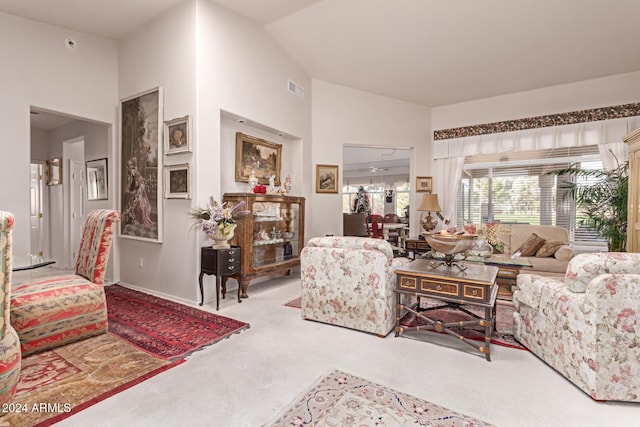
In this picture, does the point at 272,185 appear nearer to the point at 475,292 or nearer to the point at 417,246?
the point at 417,246

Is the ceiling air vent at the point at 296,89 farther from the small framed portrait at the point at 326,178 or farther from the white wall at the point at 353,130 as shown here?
the small framed portrait at the point at 326,178

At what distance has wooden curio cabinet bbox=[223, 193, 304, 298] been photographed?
400 centimetres

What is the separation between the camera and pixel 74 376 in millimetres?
2131

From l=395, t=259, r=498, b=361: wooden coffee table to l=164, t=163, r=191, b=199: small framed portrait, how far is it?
2645mm

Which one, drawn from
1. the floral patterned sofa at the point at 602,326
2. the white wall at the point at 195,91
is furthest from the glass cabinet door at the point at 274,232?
the floral patterned sofa at the point at 602,326

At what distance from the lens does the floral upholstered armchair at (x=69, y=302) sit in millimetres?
2412

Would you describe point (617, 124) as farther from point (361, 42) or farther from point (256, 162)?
point (256, 162)

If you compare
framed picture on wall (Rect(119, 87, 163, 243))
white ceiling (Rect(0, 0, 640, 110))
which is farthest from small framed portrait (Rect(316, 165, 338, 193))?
framed picture on wall (Rect(119, 87, 163, 243))

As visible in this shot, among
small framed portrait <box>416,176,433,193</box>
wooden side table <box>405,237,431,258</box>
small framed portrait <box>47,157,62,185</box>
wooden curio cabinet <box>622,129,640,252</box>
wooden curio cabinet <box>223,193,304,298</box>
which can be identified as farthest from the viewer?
small framed portrait <box>416,176,433,193</box>

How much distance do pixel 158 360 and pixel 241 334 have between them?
714mm

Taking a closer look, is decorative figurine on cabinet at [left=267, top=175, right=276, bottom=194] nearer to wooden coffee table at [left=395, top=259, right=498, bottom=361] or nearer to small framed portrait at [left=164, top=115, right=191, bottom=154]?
small framed portrait at [left=164, top=115, right=191, bottom=154]

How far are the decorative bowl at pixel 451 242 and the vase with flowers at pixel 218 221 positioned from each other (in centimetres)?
222

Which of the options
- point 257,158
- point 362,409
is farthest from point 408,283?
point 257,158

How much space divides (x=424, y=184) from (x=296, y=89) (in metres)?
3.25
